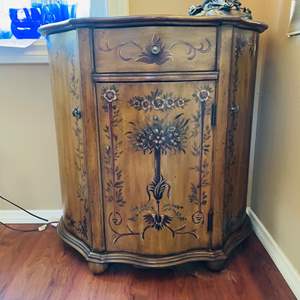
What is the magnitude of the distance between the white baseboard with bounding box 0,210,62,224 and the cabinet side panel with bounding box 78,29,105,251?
577mm

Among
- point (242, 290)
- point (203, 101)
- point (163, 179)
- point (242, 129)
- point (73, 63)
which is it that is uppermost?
point (73, 63)

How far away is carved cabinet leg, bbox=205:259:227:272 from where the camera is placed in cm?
139

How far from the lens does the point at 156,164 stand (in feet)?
4.15

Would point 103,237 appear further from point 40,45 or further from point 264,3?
point 264,3

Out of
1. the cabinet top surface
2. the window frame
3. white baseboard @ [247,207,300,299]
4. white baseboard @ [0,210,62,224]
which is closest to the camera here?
the cabinet top surface

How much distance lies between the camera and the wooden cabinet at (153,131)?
1146mm

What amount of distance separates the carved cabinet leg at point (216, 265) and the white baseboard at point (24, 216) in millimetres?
914

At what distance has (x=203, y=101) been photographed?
1.21 m

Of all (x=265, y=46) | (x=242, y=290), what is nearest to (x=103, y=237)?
(x=242, y=290)

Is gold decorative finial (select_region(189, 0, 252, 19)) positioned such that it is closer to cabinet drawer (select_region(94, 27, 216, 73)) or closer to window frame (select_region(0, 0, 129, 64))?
cabinet drawer (select_region(94, 27, 216, 73))

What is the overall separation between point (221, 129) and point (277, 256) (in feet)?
2.21

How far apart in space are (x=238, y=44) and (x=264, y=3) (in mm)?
534

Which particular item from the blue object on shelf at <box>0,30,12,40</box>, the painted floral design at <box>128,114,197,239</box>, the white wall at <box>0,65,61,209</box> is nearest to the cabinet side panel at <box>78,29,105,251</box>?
the painted floral design at <box>128,114,197,239</box>

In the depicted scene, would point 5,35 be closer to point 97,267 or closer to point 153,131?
point 153,131
